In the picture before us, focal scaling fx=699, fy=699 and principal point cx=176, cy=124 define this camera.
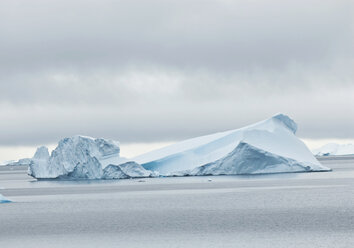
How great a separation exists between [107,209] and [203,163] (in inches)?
859

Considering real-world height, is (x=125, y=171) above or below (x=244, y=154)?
below

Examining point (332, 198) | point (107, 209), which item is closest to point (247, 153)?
point (332, 198)

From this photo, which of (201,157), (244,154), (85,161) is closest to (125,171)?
(85,161)

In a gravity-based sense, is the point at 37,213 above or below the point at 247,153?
below

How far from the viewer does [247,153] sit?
2024 inches

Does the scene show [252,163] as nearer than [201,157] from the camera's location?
Yes

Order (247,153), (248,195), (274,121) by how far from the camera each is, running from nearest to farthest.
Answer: (248,195) < (247,153) < (274,121)

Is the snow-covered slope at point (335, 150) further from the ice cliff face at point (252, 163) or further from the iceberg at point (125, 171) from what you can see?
the iceberg at point (125, 171)

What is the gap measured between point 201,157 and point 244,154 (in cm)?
475

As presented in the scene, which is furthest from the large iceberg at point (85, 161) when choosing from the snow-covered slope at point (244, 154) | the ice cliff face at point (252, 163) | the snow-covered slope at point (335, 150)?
the snow-covered slope at point (335, 150)

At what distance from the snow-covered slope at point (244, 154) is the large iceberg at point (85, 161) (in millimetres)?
2251

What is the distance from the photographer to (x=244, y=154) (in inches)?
2031

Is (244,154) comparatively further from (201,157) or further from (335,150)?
(335,150)

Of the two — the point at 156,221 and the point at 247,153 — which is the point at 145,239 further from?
the point at 247,153
